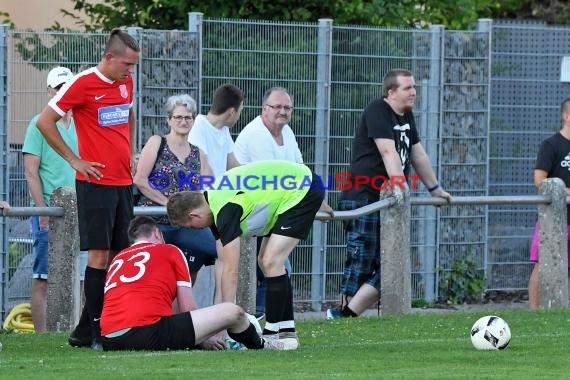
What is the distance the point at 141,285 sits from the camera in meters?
9.66

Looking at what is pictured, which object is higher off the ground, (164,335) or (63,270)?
(63,270)

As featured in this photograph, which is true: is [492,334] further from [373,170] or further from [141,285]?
[373,170]

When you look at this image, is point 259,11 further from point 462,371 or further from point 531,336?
point 462,371

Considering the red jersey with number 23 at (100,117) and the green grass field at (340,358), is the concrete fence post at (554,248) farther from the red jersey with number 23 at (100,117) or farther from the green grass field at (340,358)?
the red jersey with number 23 at (100,117)

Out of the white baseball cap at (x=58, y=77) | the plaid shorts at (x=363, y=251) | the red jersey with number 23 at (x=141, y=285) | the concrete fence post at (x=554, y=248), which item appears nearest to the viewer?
the red jersey with number 23 at (x=141, y=285)

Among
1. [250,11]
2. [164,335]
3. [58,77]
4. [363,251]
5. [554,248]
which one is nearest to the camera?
[164,335]

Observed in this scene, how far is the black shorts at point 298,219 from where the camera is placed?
9.92 metres

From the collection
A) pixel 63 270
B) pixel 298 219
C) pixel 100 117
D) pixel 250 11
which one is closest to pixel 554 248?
pixel 250 11

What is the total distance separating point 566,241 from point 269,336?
4.55 m

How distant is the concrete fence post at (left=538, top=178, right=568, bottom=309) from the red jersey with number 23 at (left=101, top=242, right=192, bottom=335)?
482cm

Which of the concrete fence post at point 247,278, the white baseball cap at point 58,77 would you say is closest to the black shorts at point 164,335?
the concrete fence post at point 247,278

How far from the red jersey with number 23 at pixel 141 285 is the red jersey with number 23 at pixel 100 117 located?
56cm

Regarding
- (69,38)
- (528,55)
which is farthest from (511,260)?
(69,38)

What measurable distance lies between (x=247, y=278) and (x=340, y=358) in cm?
271
